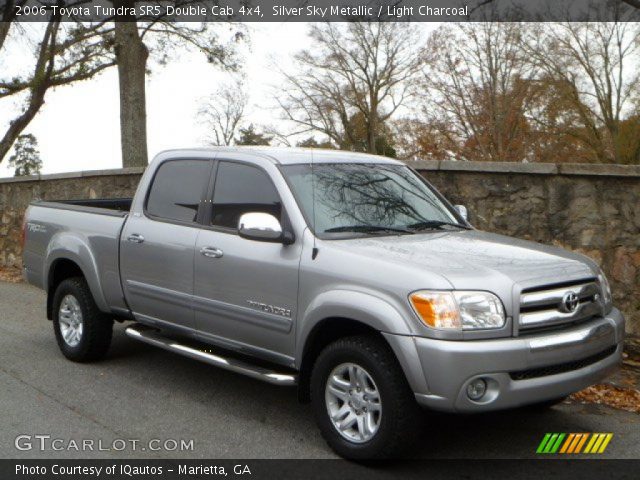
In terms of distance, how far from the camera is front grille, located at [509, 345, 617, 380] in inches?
175

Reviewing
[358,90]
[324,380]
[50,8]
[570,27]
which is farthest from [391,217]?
[358,90]

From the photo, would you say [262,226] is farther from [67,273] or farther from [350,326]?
[67,273]

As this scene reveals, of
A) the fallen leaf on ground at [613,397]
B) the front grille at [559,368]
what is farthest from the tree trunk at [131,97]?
the front grille at [559,368]

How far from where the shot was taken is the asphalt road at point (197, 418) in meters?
5.03

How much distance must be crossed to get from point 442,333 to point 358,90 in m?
41.5

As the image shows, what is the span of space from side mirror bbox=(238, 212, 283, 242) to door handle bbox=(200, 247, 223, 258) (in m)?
0.47

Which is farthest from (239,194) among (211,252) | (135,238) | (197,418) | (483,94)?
(483,94)

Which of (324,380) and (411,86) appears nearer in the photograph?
(324,380)

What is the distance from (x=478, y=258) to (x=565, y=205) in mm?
3358

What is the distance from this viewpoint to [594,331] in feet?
15.7

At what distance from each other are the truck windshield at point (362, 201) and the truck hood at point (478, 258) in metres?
0.21

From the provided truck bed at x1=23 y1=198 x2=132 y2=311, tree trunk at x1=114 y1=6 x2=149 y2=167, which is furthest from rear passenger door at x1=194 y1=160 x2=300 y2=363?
tree trunk at x1=114 y1=6 x2=149 y2=167

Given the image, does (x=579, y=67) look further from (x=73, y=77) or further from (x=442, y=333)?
(x=442, y=333)

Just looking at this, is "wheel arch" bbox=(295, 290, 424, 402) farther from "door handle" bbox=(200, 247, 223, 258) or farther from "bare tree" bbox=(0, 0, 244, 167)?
"bare tree" bbox=(0, 0, 244, 167)
